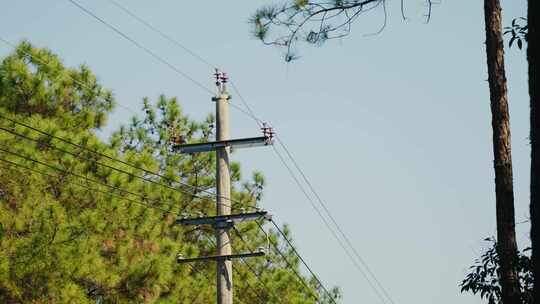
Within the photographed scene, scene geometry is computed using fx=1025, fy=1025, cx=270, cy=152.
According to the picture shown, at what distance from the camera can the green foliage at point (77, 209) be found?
18.7 m

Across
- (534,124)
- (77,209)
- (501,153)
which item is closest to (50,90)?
(77,209)

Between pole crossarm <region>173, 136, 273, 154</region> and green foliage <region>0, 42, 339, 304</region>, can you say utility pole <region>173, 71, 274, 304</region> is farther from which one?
green foliage <region>0, 42, 339, 304</region>

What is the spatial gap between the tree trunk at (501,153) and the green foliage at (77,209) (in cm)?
805

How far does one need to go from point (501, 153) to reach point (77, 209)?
10851mm

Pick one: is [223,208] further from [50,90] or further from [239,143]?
[50,90]

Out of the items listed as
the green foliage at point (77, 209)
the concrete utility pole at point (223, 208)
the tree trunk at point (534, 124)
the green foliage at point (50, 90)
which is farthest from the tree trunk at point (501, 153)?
the green foliage at point (50, 90)

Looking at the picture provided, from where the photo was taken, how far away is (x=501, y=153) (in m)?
12.4

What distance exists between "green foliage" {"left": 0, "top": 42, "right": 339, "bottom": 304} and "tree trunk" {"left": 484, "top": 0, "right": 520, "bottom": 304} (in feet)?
26.4

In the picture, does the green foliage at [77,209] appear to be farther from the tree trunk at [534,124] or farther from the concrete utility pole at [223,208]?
the tree trunk at [534,124]

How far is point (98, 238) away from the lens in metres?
20.2

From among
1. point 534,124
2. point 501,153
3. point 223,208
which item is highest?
point 223,208

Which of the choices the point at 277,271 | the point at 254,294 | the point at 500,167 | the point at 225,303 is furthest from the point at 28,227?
the point at 277,271

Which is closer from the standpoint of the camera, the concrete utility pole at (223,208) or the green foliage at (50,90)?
the concrete utility pole at (223,208)

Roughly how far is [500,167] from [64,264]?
9.32 m
